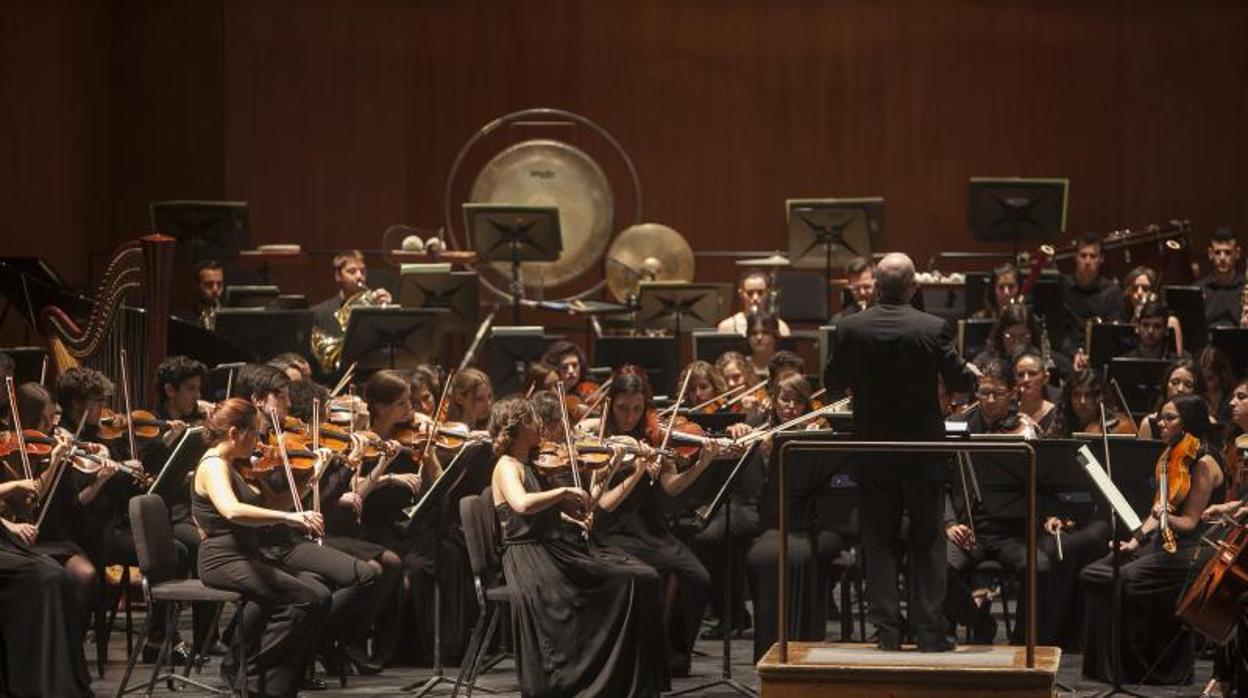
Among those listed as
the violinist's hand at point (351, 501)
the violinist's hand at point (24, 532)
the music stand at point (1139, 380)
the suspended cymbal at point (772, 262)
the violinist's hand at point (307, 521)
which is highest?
the suspended cymbal at point (772, 262)

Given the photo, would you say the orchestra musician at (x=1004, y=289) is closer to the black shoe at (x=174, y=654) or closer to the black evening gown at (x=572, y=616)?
the black evening gown at (x=572, y=616)

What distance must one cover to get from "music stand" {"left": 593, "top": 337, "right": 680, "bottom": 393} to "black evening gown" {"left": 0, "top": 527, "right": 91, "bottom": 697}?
385cm

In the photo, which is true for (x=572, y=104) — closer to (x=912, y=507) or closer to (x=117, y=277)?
(x=117, y=277)

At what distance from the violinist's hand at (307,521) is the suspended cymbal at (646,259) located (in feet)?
23.8

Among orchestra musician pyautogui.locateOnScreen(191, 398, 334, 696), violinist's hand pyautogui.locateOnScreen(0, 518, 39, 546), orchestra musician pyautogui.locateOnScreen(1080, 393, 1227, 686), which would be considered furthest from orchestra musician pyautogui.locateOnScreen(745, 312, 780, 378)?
violinist's hand pyautogui.locateOnScreen(0, 518, 39, 546)

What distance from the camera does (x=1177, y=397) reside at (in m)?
9.02

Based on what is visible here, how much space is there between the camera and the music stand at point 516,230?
13.2m

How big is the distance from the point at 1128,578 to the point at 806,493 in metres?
1.60

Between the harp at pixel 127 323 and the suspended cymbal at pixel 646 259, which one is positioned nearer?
the harp at pixel 127 323

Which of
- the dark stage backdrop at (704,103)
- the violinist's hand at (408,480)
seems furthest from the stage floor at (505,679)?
the dark stage backdrop at (704,103)

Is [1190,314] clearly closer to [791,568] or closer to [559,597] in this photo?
[791,568]

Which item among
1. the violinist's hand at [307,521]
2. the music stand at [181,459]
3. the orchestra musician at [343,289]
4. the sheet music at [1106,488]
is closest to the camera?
the sheet music at [1106,488]

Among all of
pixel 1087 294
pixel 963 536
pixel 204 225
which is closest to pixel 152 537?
pixel 963 536

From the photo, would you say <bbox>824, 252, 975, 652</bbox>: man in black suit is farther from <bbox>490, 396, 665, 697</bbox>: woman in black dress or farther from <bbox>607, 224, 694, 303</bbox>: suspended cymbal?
<bbox>607, 224, 694, 303</bbox>: suspended cymbal
